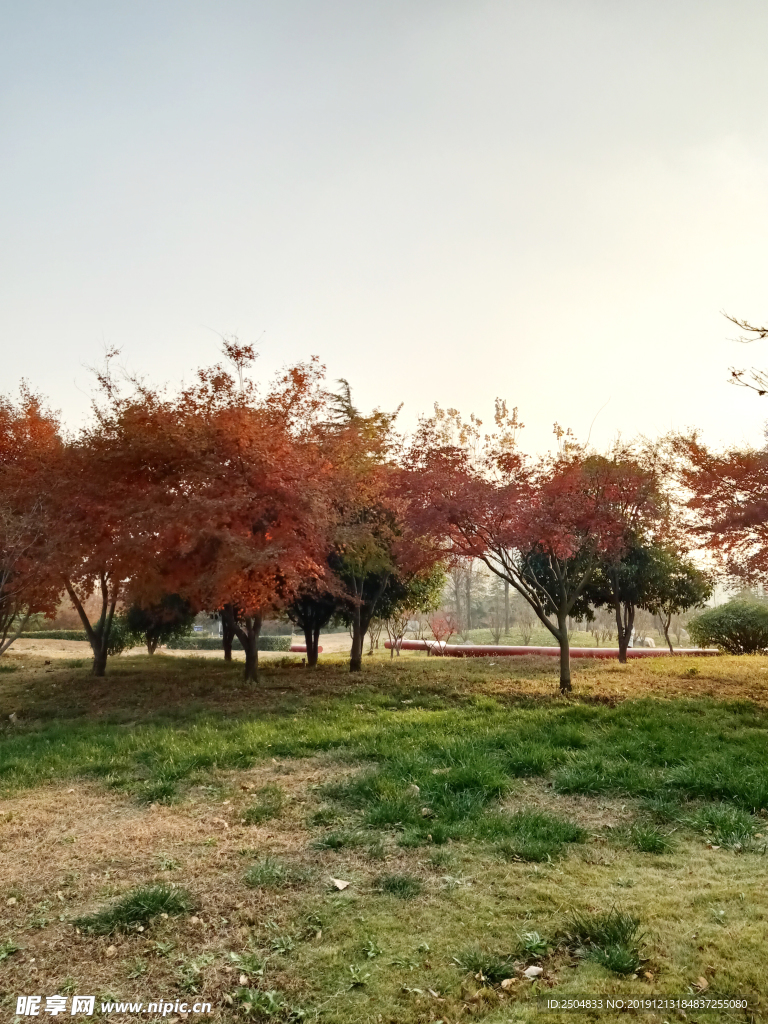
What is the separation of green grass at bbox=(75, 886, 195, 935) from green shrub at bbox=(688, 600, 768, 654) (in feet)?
84.9

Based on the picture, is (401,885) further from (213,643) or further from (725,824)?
(213,643)

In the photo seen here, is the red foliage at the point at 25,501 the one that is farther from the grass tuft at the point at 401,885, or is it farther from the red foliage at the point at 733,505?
the red foliage at the point at 733,505

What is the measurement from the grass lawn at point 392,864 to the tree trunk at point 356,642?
7.26 meters

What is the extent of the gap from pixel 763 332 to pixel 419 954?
5873mm

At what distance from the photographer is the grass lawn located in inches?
139

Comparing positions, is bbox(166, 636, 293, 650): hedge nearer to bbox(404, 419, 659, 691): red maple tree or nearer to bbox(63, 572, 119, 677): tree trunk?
bbox(63, 572, 119, 677): tree trunk

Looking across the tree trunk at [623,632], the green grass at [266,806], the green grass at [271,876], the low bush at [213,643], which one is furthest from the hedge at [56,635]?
the green grass at [271,876]

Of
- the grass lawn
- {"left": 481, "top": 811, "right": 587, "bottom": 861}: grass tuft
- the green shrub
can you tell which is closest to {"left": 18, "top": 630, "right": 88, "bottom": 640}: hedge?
the grass lawn

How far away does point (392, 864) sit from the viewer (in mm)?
5031

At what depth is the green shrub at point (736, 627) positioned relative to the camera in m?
25.3

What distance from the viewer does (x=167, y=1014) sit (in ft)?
11.1

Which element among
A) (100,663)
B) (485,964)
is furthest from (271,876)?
(100,663)

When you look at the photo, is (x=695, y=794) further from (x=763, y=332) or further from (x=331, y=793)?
(x=763, y=332)

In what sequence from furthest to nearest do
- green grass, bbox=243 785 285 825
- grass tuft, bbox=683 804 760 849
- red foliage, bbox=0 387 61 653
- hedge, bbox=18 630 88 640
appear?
1. hedge, bbox=18 630 88 640
2. red foliage, bbox=0 387 61 653
3. green grass, bbox=243 785 285 825
4. grass tuft, bbox=683 804 760 849
